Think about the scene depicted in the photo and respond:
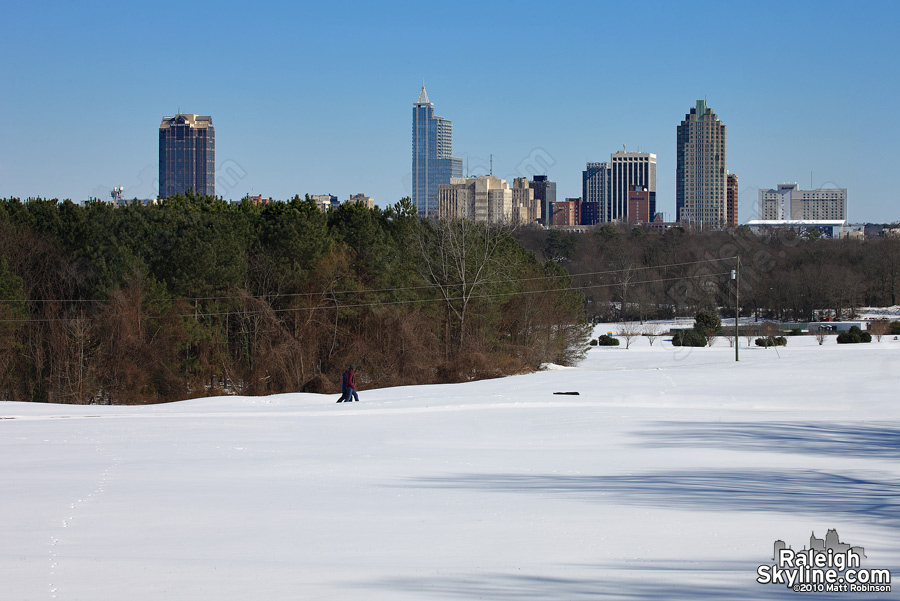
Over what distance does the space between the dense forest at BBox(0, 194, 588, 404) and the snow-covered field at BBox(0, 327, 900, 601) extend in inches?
754

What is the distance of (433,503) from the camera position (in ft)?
37.4

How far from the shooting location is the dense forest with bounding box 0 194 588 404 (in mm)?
42125

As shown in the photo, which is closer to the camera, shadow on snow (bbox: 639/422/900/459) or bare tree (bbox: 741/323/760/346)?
shadow on snow (bbox: 639/422/900/459)

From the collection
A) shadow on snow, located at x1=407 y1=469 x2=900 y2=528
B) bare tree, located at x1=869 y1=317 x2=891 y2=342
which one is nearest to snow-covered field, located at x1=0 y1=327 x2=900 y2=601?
shadow on snow, located at x1=407 y1=469 x2=900 y2=528

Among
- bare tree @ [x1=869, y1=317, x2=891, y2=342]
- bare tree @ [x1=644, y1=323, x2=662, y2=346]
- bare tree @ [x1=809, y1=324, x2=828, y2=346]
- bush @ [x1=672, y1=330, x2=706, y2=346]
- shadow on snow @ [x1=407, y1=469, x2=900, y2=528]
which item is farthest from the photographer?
bare tree @ [x1=644, y1=323, x2=662, y2=346]

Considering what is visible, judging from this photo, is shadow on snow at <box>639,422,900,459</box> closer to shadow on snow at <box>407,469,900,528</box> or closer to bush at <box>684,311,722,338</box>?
shadow on snow at <box>407,469,900,528</box>

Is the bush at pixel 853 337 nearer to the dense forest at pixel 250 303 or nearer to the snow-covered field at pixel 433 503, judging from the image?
the dense forest at pixel 250 303

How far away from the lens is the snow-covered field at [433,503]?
7871mm

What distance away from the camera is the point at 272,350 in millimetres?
44719

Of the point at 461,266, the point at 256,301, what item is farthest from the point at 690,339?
the point at 256,301

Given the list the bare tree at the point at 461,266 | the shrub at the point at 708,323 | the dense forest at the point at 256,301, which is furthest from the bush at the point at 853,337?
the bare tree at the point at 461,266

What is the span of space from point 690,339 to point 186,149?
11668 centimetres

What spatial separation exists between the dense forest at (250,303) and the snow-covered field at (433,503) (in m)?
19.2

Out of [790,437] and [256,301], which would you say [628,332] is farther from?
[790,437]
